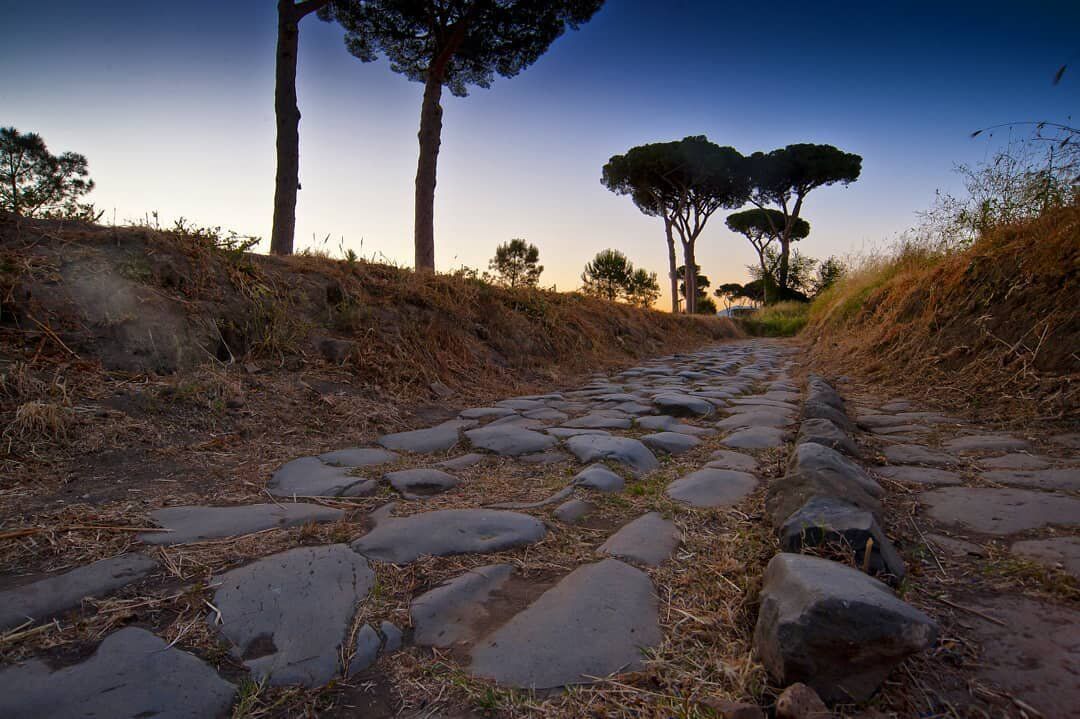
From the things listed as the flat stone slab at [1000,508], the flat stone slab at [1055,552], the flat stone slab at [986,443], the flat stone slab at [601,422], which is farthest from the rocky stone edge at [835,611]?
the flat stone slab at [601,422]

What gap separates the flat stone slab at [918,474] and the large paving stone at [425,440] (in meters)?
1.94

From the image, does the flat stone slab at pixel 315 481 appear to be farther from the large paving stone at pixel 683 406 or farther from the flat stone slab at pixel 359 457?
the large paving stone at pixel 683 406

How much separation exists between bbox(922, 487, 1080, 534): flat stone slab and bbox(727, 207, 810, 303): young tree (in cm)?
2857

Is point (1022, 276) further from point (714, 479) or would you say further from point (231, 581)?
point (231, 581)

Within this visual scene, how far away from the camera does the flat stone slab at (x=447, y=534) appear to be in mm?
1449

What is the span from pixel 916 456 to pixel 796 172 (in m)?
26.6

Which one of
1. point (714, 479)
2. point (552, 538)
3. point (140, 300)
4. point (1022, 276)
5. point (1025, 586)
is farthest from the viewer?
point (1022, 276)

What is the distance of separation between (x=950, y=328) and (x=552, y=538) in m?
3.65

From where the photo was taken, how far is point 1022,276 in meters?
3.23

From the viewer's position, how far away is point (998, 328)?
319 cm

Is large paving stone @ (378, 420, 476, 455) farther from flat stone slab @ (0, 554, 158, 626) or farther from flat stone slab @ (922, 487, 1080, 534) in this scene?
flat stone slab @ (922, 487, 1080, 534)

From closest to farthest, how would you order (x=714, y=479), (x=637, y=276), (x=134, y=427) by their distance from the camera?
(x=714, y=479), (x=134, y=427), (x=637, y=276)

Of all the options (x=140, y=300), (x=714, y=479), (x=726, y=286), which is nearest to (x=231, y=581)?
(x=714, y=479)

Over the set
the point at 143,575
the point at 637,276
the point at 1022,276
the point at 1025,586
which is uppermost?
the point at 637,276
